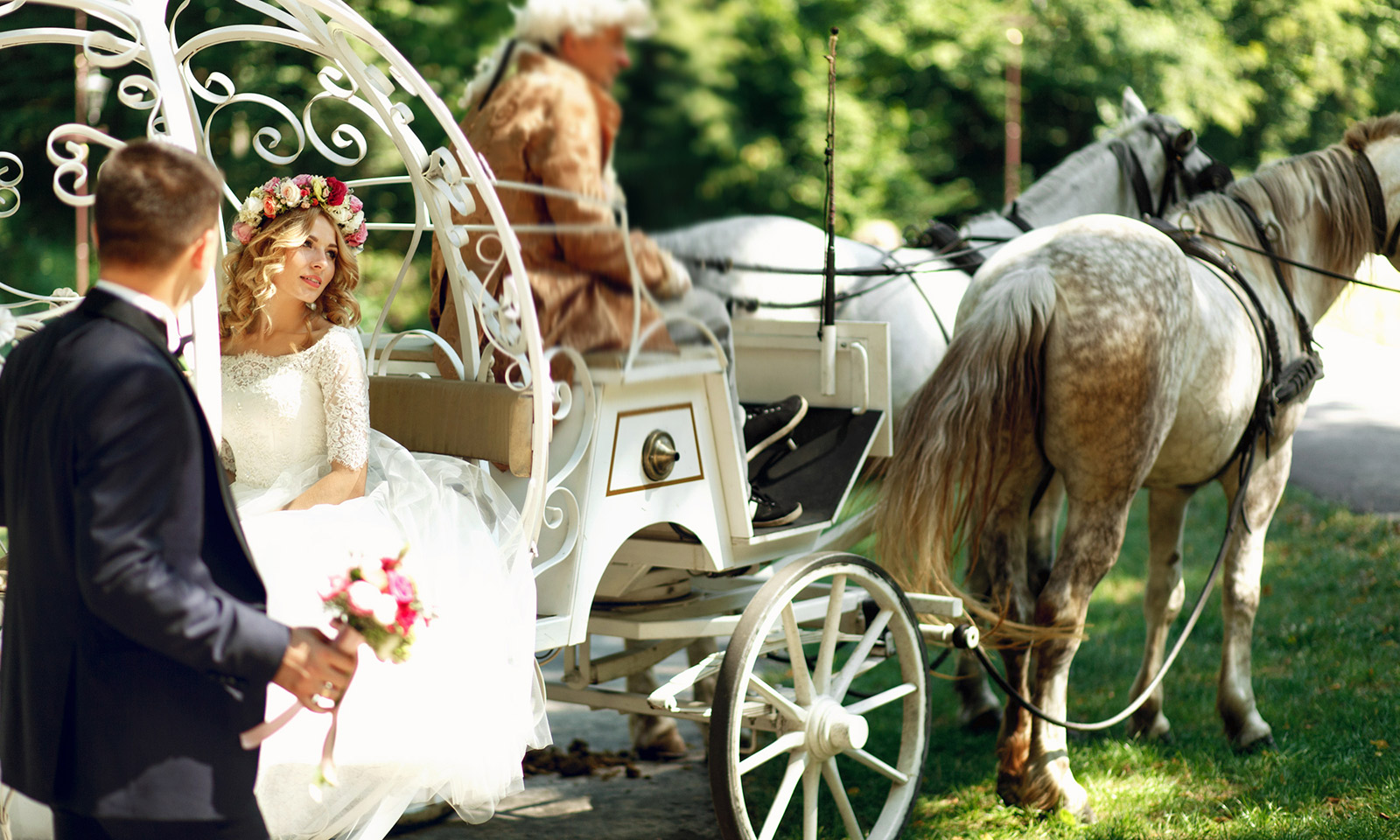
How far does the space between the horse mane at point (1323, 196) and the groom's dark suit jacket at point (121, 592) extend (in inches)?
152

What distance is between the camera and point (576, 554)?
276 centimetres

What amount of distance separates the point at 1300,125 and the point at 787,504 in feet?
56.9

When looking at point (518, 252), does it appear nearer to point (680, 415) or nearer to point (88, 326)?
point (680, 415)

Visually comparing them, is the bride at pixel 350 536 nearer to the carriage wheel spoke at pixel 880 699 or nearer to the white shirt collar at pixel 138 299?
the white shirt collar at pixel 138 299

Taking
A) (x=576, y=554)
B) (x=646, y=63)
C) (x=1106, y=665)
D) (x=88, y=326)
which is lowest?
(x=1106, y=665)

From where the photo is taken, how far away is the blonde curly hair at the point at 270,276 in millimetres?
2768

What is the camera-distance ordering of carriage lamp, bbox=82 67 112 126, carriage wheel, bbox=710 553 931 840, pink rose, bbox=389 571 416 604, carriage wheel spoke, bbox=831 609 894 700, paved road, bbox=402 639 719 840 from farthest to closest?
carriage lamp, bbox=82 67 112 126, paved road, bbox=402 639 719 840, carriage wheel spoke, bbox=831 609 894 700, carriage wheel, bbox=710 553 931 840, pink rose, bbox=389 571 416 604

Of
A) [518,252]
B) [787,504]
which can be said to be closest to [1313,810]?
[787,504]

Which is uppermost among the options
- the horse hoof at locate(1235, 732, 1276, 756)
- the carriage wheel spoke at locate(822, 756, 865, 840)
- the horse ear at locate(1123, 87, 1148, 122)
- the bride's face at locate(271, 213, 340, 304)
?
the horse ear at locate(1123, 87, 1148, 122)

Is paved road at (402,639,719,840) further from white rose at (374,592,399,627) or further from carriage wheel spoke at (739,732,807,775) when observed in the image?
white rose at (374,592,399,627)

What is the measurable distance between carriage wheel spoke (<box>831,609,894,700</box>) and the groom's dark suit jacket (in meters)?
1.82

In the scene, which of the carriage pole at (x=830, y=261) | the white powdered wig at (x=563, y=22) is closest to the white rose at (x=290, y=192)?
the white powdered wig at (x=563, y=22)

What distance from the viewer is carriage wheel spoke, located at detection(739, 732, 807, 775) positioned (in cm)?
283

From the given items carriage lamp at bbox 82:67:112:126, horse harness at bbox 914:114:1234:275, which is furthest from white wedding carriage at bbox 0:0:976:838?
carriage lamp at bbox 82:67:112:126
